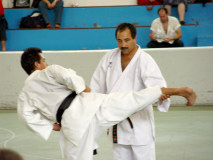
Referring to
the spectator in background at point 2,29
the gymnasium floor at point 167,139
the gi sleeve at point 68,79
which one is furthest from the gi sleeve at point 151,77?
the spectator in background at point 2,29

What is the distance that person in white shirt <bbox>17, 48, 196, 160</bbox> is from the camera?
9.14ft

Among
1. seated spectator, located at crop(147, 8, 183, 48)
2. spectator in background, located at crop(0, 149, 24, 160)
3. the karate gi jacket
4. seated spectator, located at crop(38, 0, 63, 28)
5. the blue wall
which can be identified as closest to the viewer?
spectator in background, located at crop(0, 149, 24, 160)

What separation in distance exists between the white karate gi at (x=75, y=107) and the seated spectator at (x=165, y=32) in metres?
4.60

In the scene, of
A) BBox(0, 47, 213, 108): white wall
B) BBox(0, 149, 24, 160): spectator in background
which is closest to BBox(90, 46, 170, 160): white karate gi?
BBox(0, 149, 24, 160): spectator in background

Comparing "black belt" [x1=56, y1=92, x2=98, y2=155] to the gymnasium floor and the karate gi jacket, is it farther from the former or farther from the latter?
the gymnasium floor

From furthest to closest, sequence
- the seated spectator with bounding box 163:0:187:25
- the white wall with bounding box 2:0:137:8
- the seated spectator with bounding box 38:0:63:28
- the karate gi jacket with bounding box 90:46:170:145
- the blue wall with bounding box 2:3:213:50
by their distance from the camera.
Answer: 1. the white wall with bounding box 2:0:137:8
2. the seated spectator with bounding box 38:0:63:28
3. the seated spectator with bounding box 163:0:187:25
4. the blue wall with bounding box 2:3:213:50
5. the karate gi jacket with bounding box 90:46:170:145

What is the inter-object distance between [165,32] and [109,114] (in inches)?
192

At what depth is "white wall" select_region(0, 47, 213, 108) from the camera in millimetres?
6535

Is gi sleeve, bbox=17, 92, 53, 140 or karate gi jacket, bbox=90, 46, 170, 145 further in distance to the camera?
karate gi jacket, bbox=90, 46, 170, 145

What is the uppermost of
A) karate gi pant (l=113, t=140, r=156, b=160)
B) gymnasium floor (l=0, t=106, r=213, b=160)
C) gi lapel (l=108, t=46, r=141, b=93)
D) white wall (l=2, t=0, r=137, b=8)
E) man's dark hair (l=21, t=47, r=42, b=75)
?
white wall (l=2, t=0, r=137, b=8)

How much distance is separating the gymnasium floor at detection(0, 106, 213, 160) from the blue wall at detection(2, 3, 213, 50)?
7.06ft

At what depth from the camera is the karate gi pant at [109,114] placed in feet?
9.17

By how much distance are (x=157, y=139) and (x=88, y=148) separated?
2.22 m

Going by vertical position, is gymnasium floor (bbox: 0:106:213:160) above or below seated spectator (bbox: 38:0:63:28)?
below
